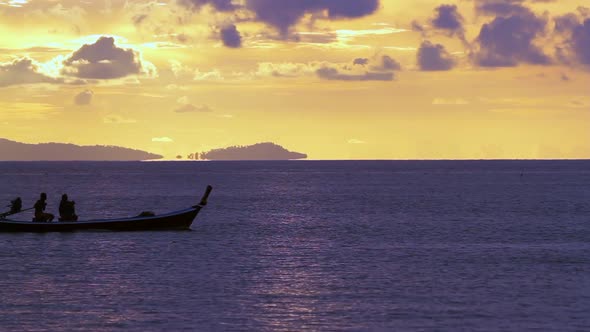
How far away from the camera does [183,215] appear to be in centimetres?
6188

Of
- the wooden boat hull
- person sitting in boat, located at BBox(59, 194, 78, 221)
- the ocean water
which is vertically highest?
person sitting in boat, located at BBox(59, 194, 78, 221)

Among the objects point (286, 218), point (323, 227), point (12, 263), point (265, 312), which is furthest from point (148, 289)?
point (286, 218)

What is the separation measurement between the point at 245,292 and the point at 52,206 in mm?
82871

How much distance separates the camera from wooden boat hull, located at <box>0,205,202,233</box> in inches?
2258

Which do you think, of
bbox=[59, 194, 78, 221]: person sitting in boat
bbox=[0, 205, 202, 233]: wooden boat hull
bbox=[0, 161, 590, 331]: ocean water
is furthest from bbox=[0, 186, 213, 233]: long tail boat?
bbox=[0, 161, 590, 331]: ocean water

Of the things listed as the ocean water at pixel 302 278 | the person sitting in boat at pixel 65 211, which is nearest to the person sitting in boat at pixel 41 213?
the person sitting in boat at pixel 65 211

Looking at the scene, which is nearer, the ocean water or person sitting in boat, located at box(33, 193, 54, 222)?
the ocean water

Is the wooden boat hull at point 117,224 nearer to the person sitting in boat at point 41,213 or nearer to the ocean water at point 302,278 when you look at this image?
the person sitting in boat at point 41,213

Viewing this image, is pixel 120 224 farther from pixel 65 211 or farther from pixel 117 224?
pixel 65 211

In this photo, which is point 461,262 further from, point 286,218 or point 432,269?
point 286,218

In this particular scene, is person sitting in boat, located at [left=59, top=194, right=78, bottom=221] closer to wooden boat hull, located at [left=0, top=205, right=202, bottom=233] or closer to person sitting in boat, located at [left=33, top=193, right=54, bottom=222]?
wooden boat hull, located at [left=0, top=205, right=202, bottom=233]

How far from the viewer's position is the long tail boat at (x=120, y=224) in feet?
188

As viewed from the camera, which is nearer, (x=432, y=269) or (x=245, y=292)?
(x=245, y=292)

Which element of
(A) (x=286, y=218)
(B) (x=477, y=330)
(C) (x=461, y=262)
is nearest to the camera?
(B) (x=477, y=330)
